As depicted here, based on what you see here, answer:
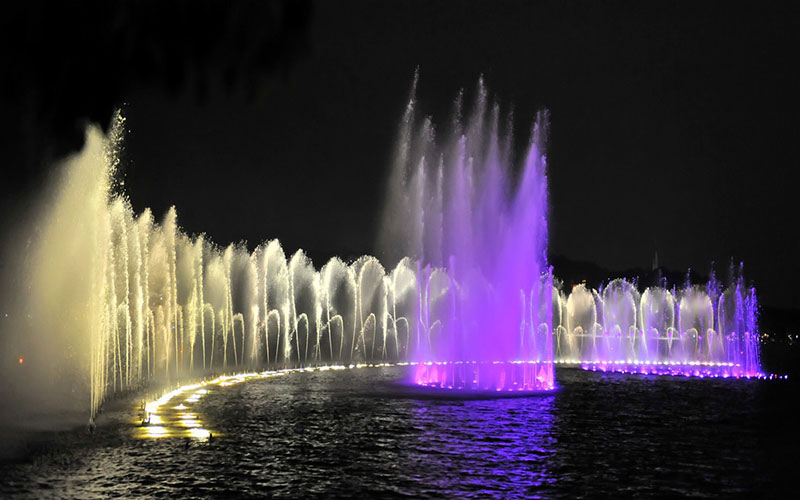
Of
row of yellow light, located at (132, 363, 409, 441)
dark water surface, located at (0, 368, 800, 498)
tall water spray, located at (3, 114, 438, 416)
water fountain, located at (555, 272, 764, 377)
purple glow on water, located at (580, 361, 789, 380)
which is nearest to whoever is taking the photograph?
dark water surface, located at (0, 368, 800, 498)

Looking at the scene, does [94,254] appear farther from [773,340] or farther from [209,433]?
[773,340]

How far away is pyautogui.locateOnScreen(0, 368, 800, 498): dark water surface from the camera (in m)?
13.6

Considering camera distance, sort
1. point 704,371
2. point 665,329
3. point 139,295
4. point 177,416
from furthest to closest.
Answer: point 665,329 → point 704,371 → point 139,295 → point 177,416

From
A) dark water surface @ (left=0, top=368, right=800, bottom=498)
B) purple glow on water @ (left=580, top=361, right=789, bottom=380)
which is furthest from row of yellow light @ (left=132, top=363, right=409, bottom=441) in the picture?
purple glow on water @ (left=580, top=361, right=789, bottom=380)

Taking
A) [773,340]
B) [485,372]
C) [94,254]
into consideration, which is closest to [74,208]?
[94,254]

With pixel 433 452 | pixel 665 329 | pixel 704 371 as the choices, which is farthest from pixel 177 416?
pixel 665 329

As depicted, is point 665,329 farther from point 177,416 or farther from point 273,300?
point 177,416

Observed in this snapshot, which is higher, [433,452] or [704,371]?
[433,452]

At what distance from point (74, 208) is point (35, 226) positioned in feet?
17.7

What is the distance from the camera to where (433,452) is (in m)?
16.9

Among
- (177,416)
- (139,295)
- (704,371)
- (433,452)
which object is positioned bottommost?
(704,371)

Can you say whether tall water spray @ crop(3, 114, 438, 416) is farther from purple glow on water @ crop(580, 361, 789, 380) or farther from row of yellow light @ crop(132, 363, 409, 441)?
purple glow on water @ crop(580, 361, 789, 380)

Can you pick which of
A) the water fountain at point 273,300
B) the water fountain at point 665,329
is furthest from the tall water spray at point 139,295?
the water fountain at point 665,329

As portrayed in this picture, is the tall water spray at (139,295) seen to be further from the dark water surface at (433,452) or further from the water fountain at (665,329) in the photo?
the water fountain at (665,329)
